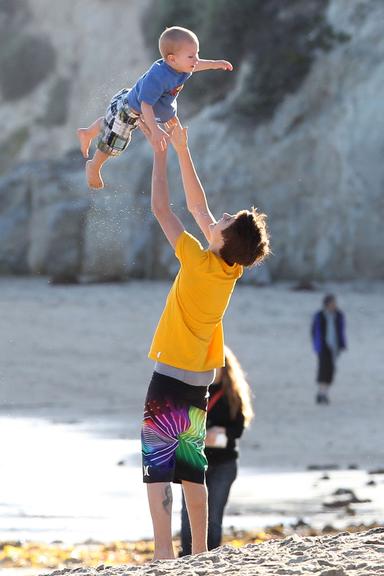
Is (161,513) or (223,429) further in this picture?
(223,429)

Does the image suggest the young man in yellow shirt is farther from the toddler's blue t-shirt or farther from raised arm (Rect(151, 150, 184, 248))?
the toddler's blue t-shirt

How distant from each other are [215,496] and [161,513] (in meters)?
1.77

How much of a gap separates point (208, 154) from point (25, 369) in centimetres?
1465

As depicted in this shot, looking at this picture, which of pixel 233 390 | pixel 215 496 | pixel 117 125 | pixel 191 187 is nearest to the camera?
pixel 191 187

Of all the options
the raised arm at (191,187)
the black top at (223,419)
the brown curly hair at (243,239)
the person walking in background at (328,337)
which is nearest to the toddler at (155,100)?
the raised arm at (191,187)

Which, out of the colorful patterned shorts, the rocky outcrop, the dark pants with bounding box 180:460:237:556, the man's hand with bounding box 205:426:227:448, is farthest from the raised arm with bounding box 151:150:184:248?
the rocky outcrop

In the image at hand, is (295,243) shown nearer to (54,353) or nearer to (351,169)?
(351,169)

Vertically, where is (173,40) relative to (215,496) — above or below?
above

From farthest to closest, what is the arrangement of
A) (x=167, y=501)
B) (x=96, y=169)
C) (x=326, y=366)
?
(x=326, y=366) < (x=96, y=169) < (x=167, y=501)

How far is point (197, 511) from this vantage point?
226 inches

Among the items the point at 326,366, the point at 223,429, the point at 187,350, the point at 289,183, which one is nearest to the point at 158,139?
the point at 187,350

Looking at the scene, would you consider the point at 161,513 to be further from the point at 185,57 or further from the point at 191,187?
the point at 185,57

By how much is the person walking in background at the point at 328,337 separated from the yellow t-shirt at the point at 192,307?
14.4m

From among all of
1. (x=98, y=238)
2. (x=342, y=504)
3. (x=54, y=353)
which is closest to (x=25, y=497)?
(x=342, y=504)
